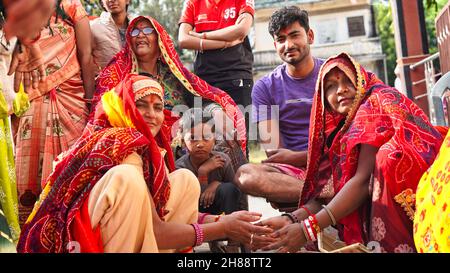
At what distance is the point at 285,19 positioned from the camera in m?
3.79

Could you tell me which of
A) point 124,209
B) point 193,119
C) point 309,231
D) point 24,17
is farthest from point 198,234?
point 24,17

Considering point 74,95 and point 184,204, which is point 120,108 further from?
point 74,95

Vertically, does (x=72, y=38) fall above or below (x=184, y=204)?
above

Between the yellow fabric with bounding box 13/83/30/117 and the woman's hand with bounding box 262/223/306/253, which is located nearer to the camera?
the woman's hand with bounding box 262/223/306/253

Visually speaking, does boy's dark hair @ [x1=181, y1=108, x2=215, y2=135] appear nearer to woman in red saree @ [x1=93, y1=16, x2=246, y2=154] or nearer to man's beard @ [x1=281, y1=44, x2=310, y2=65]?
woman in red saree @ [x1=93, y1=16, x2=246, y2=154]

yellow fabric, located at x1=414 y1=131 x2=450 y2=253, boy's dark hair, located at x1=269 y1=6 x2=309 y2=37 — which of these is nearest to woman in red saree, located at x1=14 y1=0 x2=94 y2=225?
boy's dark hair, located at x1=269 y1=6 x2=309 y2=37

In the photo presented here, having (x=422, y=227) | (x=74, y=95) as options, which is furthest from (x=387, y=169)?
(x=74, y=95)

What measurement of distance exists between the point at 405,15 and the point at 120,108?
3992mm

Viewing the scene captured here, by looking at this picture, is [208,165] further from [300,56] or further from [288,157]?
[300,56]

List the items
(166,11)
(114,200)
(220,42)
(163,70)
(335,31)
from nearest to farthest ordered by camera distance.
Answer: (114,200)
(163,70)
(220,42)
(335,31)
(166,11)

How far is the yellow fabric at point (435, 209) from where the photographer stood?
2.30m

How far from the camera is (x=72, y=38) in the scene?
3.89 m

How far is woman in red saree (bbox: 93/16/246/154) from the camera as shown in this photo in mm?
3928

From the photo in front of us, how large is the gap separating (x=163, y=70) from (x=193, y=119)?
1.46 ft
